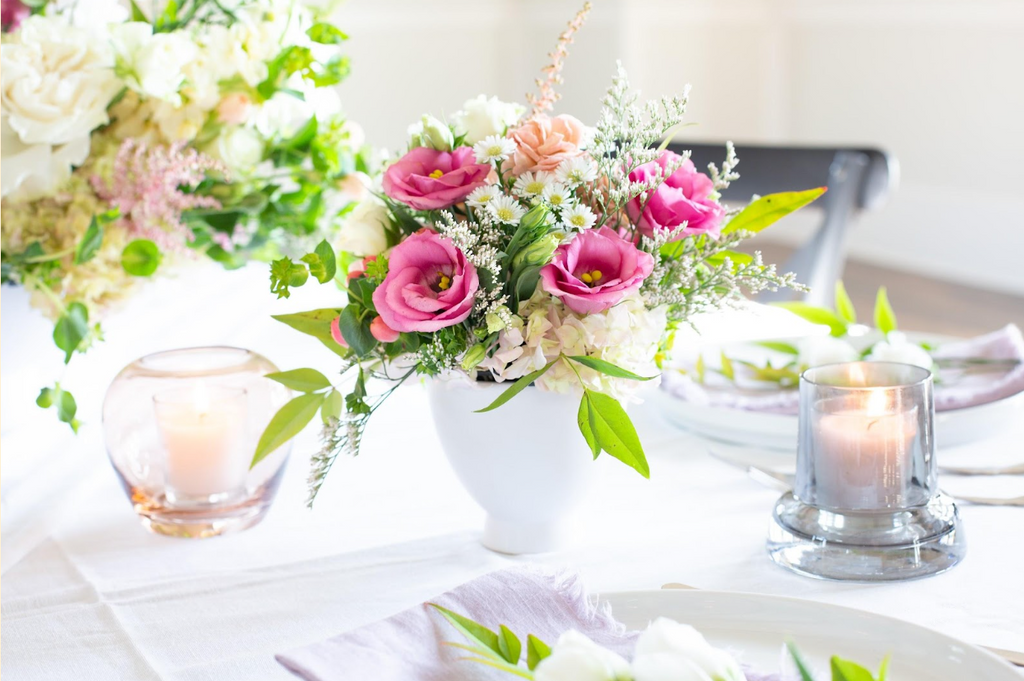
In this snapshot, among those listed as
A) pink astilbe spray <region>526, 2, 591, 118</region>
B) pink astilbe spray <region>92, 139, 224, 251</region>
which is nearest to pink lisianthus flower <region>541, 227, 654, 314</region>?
pink astilbe spray <region>526, 2, 591, 118</region>

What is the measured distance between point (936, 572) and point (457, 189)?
1.36 ft

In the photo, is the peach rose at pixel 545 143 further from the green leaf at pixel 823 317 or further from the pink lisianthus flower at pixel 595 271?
Answer: the green leaf at pixel 823 317

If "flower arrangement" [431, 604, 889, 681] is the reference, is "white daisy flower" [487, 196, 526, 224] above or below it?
above

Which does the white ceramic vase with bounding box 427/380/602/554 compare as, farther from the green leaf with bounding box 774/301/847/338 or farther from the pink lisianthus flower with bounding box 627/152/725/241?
the green leaf with bounding box 774/301/847/338

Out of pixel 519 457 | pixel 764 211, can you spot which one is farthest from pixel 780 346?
pixel 519 457

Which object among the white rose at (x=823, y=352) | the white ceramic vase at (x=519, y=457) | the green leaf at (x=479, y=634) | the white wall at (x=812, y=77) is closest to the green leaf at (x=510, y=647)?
the green leaf at (x=479, y=634)

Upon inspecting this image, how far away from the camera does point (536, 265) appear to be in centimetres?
67

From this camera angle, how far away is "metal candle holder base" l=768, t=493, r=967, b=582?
71 centimetres

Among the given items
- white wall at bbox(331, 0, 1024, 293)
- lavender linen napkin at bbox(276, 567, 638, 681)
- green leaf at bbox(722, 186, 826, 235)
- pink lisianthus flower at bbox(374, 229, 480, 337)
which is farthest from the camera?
white wall at bbox(331, 0, 1024, 293)

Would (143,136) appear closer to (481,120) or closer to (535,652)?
(481,120)

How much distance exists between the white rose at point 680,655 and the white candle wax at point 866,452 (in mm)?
324

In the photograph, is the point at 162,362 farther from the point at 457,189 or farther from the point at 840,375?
the point at 840,375

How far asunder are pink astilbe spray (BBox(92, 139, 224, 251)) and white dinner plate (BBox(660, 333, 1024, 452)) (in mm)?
504

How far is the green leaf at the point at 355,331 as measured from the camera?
0.70 m
